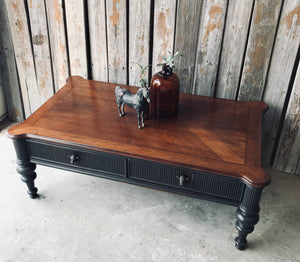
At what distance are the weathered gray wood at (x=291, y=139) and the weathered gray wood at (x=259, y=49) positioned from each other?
20 centimetres

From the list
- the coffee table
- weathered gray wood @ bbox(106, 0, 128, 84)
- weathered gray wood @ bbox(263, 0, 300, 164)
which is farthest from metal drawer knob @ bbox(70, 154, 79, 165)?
weathered gray wood @ bbox(263, 0, 300, 164)

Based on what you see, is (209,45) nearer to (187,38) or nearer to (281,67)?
(187,38)

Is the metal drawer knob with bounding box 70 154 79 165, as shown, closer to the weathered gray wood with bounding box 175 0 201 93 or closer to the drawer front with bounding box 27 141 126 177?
the drawer front with bounding box 27 141 126 177

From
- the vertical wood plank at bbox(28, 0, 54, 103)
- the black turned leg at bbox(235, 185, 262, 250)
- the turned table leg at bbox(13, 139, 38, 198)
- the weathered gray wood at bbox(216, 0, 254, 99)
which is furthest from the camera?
the vertical wood plank at bbox(28, 0, 54, 103)

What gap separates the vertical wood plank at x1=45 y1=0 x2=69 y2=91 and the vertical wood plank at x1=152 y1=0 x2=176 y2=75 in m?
0.67

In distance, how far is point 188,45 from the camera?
7.08 feet

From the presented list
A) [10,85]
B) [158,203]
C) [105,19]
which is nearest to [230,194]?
[158,203]

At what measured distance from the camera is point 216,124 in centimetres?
189

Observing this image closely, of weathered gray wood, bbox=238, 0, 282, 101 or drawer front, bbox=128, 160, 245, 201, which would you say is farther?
weathered gray wood, bbox=238, 0, 282, 101

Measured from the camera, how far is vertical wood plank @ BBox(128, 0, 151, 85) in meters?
2.13

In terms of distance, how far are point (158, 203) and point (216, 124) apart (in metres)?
0.63

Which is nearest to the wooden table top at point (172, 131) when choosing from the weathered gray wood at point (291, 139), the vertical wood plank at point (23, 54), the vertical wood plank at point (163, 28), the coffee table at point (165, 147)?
the coffee table at point (165, 147)

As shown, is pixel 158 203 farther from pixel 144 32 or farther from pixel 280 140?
pixel 144 32

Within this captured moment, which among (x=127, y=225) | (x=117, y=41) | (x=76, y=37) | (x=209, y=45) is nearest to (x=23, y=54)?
(x=76, y=37)
